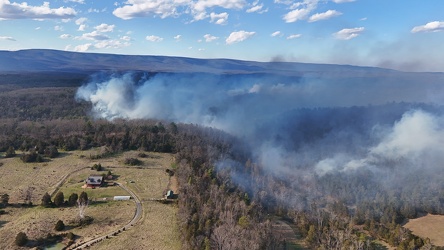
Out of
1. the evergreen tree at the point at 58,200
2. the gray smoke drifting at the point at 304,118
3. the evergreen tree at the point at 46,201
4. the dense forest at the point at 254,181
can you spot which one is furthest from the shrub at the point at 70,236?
the gray smoke drifting at the point at 304,118

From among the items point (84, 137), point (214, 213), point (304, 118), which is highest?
point (304, 118)

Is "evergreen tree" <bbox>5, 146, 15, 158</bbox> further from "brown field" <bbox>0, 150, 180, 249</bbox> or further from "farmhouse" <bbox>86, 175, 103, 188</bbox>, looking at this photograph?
"farmhouse" <bbox>86, 175, 103, 188</bbox>

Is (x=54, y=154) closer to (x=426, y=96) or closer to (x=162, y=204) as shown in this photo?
(x=162, y=204)

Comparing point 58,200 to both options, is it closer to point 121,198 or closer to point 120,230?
point 121,198

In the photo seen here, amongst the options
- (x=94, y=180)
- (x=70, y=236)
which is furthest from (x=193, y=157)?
(x=70, y=236)

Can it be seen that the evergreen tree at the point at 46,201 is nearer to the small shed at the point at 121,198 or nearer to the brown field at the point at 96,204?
the brown field at the point at 96,204

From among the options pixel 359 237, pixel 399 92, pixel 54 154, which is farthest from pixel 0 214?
pixel 399 92
